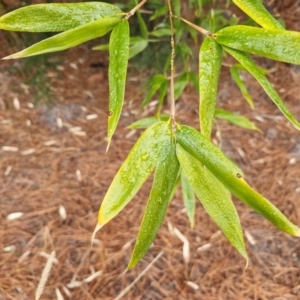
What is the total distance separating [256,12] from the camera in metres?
0.58

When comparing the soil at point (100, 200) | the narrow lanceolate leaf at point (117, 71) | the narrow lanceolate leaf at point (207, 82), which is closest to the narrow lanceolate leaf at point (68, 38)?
the narrow lanceolate leaf at point (117, 71)

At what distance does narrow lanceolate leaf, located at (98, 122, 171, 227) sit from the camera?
0.52 m

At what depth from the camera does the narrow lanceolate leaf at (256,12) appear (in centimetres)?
58

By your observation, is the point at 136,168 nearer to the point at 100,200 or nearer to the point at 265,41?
the point at 265,41

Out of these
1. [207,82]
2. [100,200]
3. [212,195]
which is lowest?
[100,200]

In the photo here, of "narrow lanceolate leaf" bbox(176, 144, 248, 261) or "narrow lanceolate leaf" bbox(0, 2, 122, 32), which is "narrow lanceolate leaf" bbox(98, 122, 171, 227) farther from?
"narrow lanceolate leaf" bbox(0, 2, 122, 32)

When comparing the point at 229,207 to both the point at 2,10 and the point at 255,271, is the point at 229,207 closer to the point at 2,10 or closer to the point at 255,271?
the point at 255,271

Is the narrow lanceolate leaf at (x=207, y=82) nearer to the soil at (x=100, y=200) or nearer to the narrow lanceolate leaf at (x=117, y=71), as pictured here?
the narrow lanceolate leaf at (x=117, y=71)

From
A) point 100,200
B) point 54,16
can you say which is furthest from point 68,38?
point 100,200

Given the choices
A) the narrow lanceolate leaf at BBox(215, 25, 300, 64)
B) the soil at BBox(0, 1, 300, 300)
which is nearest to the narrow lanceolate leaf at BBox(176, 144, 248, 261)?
the narrow lanceolate leaf at BBox(215, 25, 300, 64)

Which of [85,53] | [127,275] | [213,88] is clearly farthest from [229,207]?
[85,53]

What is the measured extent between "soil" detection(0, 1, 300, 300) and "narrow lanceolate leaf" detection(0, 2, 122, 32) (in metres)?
0.71

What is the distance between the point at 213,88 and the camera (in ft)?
1.82

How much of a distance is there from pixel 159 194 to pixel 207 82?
137mm
